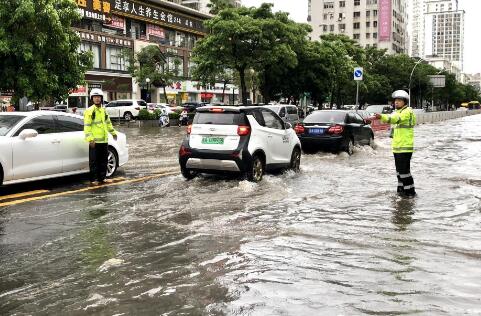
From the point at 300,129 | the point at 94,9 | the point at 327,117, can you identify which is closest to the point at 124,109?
the point at 94,9

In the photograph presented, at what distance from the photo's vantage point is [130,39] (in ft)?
200

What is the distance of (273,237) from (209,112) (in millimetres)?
4583

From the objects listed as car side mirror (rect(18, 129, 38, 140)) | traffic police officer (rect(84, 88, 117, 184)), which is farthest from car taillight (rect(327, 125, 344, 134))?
car side mirror (rect(18, 129, 38, 140))

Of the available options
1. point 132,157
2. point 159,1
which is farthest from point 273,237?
point 159,1

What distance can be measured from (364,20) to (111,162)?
406ft

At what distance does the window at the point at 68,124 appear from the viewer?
10570mm

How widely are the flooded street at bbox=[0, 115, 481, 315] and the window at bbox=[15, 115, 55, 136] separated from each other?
5.00 feet

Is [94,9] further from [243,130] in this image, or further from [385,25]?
[385,25]

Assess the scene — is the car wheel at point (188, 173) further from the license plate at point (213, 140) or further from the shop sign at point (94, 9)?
the shop sign at point (94, 9)

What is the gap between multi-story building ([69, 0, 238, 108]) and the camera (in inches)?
2178

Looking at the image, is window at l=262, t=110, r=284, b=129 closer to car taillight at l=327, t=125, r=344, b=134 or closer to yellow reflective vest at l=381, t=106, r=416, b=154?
yellow reflective vest at l=381, t=106, r=416, b=154

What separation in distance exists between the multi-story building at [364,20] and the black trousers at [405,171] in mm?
118481

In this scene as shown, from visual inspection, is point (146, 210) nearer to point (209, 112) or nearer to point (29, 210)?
point (29, 210)

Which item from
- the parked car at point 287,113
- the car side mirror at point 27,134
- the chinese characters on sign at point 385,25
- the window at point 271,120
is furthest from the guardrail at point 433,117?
the chinese characters on sign at point 385,25
